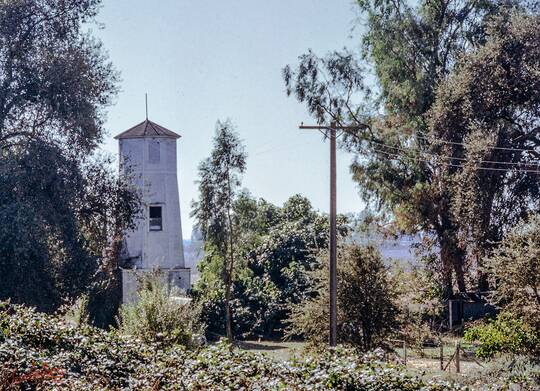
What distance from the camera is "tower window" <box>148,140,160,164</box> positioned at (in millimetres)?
43156

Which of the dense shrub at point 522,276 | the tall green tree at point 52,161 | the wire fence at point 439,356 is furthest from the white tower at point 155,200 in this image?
the dense shrub at point 522,276

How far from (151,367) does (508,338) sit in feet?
54.3

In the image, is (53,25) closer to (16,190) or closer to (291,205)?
(16,190)

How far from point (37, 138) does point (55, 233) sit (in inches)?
134

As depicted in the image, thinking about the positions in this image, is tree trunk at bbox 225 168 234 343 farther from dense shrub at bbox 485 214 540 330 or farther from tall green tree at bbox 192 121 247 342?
dense shrub at bbox 485 214 540 330

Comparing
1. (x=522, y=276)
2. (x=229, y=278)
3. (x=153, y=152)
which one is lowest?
(x=229, y=278)

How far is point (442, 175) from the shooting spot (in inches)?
1624

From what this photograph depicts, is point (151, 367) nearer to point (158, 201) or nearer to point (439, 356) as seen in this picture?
point (439, 356)

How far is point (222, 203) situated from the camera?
1705 inches

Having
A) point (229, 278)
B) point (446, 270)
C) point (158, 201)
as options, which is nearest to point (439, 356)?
point (446, 270)

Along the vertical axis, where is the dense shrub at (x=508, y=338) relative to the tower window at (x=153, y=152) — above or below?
below

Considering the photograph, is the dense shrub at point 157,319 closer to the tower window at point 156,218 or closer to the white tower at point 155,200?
the white tower at point 155,200

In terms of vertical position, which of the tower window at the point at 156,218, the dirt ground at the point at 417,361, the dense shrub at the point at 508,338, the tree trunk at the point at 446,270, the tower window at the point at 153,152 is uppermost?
the tower window at the point at 153,152

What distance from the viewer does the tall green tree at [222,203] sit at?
139ft
